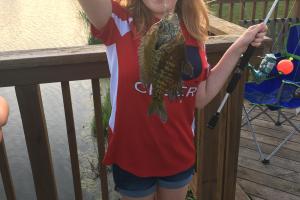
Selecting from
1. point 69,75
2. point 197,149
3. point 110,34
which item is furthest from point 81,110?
point 110,34

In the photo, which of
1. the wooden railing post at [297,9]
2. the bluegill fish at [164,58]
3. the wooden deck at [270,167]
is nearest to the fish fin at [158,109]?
the bluegill fish at [164,58]

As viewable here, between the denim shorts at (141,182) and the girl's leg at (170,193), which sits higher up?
the denim shorts at (141,182)

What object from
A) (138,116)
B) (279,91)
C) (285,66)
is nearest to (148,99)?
(138,116)

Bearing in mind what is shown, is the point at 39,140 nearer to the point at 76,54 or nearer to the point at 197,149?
the point at 76,54

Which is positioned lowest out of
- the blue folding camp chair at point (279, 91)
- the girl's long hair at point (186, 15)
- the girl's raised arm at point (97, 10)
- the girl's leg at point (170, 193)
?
the blue folding camp chair at point (279, 91)

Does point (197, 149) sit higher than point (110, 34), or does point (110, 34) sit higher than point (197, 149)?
point (110, 34)

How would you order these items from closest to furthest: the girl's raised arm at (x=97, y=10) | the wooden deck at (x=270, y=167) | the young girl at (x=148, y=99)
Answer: the girl's raised arm at (x=97, y=10) < the young girl at (x=148, y=99) < the wooden deck at (x=270, y=167)

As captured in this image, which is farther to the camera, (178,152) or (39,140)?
(39,140)

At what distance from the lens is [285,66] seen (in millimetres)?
3711

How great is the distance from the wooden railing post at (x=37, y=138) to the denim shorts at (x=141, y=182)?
0.47m

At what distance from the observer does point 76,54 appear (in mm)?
1868

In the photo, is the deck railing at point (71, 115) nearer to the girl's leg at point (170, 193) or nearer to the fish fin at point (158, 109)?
the girl's leg at point (170, 193)

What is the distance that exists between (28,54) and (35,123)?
0.35 meters

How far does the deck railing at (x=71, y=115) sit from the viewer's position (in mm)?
1854
